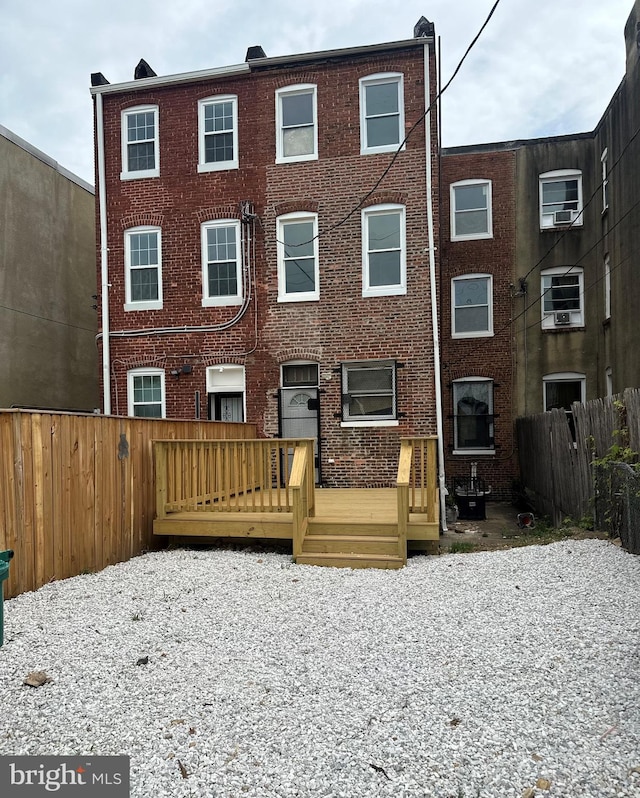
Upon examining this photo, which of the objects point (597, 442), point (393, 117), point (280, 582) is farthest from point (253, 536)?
point (393, 117)

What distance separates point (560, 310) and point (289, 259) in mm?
8275

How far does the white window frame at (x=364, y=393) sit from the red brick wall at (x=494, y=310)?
4.54 m

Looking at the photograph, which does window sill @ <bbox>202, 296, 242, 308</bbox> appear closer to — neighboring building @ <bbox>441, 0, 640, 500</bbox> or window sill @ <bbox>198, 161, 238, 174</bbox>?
window sill @ <bbox>198, 161, 238, 174</bbox>

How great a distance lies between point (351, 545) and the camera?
6410 mm

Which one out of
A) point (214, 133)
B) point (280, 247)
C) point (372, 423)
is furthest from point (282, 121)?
point (372, 423)

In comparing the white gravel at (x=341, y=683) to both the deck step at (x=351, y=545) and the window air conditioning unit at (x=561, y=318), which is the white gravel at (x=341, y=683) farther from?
the window air conditioning unit at (x=561, y=318)

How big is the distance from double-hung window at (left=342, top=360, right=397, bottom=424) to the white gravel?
17.6 feet

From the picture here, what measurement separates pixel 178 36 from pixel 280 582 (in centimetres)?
963

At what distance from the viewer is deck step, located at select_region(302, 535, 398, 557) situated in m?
6.34

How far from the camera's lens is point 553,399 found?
1483 centimetres

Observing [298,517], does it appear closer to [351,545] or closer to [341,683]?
[351,545]

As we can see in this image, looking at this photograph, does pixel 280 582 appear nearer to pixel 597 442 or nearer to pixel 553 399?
pixel 597 442

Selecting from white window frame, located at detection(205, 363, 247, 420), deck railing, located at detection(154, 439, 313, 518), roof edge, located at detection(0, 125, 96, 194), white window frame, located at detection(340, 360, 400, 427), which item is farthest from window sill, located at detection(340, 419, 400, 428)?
roof edge, located at detection(0, 125, 96, 194)
